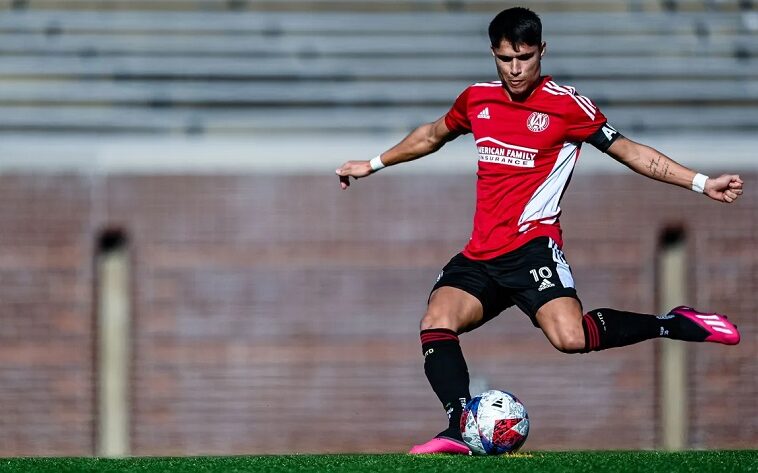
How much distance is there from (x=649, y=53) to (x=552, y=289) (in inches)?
162

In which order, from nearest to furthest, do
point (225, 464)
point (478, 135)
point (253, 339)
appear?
1. point (225, 464)
2. point (478, 135)
3. point (253, 339)

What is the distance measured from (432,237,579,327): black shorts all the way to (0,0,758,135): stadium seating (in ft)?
11.6

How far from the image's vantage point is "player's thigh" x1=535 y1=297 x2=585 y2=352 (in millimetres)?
5617

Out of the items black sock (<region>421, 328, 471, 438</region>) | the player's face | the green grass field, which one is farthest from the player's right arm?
the green grass field

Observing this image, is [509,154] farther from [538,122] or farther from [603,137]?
[603,137]

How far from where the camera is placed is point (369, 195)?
929cm

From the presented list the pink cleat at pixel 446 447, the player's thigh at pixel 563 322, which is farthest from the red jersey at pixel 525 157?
the pink cleat at pixel 446 447

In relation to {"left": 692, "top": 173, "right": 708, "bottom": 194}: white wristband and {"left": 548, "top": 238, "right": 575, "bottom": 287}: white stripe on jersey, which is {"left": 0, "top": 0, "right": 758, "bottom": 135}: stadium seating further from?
{"left": 692, "top": 173, "right": 708, "bottom": 194}: white wristband

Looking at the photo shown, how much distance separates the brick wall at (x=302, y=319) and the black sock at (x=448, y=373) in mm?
3544

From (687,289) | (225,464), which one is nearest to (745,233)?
(687,289)

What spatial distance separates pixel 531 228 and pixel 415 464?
3.87ft

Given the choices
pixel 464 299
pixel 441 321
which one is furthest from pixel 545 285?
pixel 441 321

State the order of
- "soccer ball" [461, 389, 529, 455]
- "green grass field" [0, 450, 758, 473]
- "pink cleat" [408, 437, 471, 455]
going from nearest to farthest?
1. "green grass field" [0, 450, 758, 473]
2. "soccer ball" [461, 389, 529, 455]
3. "pink cleat" [408, 437, 471, 455]

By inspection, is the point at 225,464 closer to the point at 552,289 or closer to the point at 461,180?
the point at 552,289
